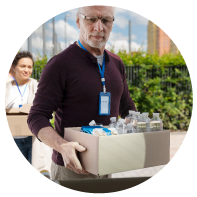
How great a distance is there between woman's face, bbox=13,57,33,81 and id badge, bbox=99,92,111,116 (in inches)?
66.5

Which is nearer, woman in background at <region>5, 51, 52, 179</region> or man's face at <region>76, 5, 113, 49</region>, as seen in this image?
man's face at <region>76, 5, 113, 49</region>

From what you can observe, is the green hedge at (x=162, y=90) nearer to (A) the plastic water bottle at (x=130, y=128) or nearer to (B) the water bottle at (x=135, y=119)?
(B) the water bottle at (x=135, y=119)

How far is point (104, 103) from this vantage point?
152 centimetres

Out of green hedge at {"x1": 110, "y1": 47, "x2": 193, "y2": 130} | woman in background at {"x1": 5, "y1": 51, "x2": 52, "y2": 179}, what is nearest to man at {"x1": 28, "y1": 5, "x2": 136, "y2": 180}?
woman in background at {"x1": 5, "y1": 51, "x2": 52, "y2": 179}

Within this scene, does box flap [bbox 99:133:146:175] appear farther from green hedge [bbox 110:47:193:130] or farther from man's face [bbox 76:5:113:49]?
green hedge [bbox 110:47:193:130]

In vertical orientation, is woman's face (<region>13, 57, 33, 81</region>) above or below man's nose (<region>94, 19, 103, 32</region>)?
below

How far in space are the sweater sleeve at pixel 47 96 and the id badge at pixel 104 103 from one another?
27 cm

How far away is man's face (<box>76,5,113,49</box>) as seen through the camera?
4.74 feet

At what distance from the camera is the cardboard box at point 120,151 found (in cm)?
112

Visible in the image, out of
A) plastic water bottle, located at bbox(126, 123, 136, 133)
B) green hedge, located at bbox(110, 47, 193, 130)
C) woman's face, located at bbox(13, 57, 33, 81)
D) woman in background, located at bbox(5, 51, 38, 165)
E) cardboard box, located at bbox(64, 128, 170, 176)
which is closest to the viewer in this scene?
cardboard box, located at bbox(64, 128, 170, 176)

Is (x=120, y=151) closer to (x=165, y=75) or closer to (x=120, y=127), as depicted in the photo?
(x=120, y=127)

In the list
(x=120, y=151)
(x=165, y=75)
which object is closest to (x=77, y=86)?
(x=120, y=151)

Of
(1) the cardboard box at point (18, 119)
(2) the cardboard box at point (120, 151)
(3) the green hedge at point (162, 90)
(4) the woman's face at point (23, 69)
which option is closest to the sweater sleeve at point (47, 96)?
(2) the cardboard box at point (120, 151)

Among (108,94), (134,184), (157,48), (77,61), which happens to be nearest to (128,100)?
(108,94)
